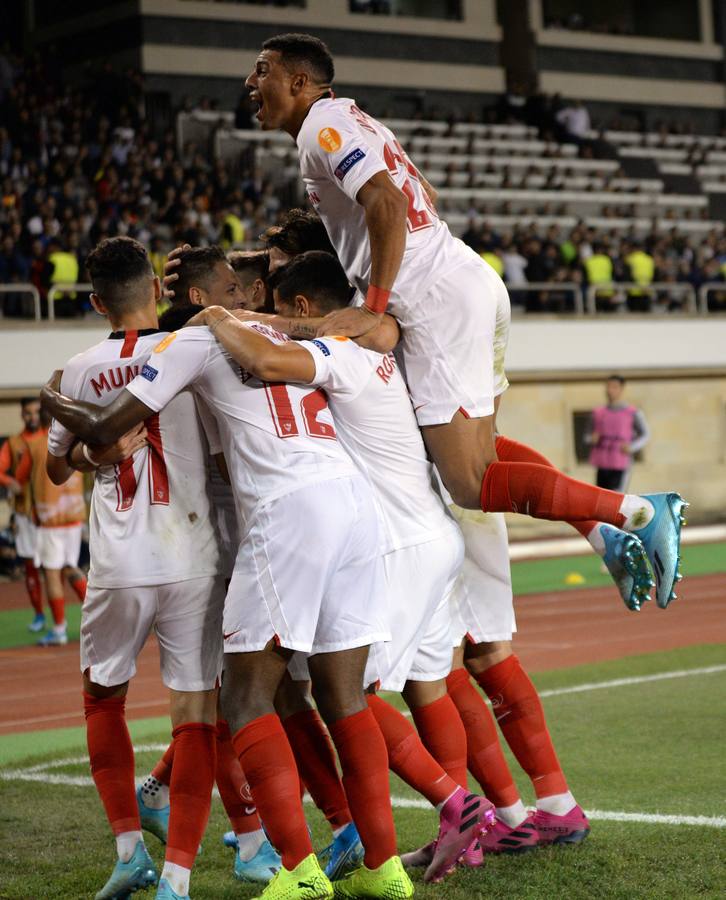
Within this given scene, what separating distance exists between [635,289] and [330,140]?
21820 mm

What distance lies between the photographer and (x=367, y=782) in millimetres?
4336

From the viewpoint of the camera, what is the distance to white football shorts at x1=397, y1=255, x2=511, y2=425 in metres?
4.94

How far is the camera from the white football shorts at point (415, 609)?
466cm

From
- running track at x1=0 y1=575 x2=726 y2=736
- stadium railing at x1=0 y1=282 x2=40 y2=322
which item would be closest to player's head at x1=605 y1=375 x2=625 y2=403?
running track at x1=0 y1=575 x2=726 y2=736

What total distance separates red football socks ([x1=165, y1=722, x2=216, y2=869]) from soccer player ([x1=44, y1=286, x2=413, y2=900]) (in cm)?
29

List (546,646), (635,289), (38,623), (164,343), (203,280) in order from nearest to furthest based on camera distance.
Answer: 1. (164,343)
2. (203,280)
3. (546,646)
4. (38,623)
5. (635,289)

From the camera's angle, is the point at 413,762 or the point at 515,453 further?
the point at 515,453

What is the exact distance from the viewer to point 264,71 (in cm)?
500

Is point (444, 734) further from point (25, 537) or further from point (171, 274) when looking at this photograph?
point (25, 537)

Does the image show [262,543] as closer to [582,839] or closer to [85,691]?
[85,691]

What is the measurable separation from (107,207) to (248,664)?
1790 cm

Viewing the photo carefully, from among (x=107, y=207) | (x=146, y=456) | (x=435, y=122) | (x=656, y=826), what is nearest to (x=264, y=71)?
(x=146, y=456)

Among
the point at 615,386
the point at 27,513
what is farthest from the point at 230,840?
the point at 615,386

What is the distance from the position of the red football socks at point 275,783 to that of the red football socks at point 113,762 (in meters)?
0.66
